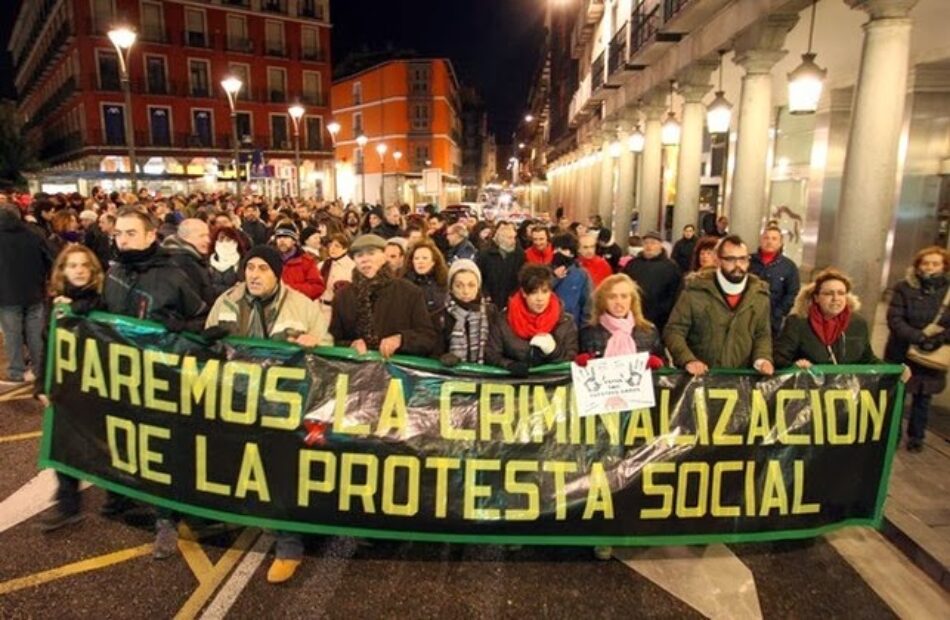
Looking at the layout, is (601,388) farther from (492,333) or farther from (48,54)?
(48,54)

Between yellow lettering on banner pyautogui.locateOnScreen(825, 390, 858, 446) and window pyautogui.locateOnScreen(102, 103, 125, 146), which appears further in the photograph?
window pyautogui.locateOnScreen(102, 103, 125, 146)

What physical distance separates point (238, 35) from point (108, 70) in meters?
9.59

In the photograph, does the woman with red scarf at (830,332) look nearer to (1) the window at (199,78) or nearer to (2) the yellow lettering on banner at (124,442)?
(2) the yellow lettering on banner at (124,442)

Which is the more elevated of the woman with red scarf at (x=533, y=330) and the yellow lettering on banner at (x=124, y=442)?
the woman with red scarf at (x=533, y=330)

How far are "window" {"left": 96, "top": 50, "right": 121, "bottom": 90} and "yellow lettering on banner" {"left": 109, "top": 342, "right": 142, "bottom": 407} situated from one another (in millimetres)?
47197

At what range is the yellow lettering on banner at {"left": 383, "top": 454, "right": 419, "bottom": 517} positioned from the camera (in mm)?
3969

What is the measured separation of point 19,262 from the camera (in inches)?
293

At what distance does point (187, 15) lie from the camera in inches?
1844

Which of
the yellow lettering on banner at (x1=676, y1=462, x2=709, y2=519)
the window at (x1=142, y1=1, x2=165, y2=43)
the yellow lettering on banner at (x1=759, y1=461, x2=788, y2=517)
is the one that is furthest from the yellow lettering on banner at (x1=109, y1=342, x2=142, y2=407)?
the window at (x1=142, y1=1, x2=165, y2=43)

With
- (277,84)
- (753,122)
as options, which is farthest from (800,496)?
(277,84)

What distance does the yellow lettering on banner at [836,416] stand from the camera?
419cm

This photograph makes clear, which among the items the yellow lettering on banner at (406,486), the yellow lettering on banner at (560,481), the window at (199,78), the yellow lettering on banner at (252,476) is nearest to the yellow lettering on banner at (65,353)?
the yellow lettering on banner at (252,476)

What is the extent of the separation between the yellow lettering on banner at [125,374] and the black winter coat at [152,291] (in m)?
0.24

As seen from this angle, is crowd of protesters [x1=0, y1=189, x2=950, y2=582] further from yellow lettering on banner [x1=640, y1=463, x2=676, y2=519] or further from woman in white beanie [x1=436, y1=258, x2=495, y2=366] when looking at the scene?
yellow lettering on banner [x1=640, y1=463, x2=676, y2=519]
